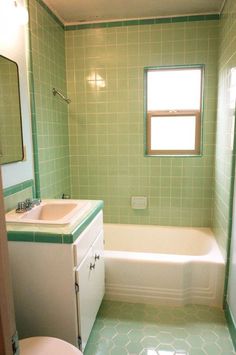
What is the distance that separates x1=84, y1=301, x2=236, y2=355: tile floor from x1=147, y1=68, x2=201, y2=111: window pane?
1874 millimetres

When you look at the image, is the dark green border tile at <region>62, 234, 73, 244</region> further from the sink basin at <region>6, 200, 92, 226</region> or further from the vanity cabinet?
the sink basin at <region>6, 200, 92, 226</region>

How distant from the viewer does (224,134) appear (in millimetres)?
2143

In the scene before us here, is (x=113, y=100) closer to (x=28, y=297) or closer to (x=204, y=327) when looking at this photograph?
(x=28, y=297)

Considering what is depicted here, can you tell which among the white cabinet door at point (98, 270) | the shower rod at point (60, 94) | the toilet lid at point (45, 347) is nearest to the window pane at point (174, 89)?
the shower rod at point (60, 94)

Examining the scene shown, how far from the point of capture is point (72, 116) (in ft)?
9.18

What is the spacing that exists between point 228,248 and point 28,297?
1408 millimetres

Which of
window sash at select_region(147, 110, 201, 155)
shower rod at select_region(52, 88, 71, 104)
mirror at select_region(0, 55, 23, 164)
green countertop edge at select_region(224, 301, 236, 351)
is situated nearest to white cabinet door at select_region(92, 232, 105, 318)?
mirror at select_region(0, 55, 23, 164)

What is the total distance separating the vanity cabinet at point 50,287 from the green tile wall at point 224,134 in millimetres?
1164

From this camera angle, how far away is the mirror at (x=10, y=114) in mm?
1634

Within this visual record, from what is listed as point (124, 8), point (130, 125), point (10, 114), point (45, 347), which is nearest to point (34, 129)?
point (10, 114)

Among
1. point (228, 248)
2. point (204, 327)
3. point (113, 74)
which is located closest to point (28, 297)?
point (204, 327)

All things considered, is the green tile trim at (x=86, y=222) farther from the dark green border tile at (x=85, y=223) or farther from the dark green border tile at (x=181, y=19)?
the dark green border tile at (x=181, y=19)

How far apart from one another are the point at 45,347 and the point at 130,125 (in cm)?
208

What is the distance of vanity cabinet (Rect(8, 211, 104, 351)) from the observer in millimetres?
1352
